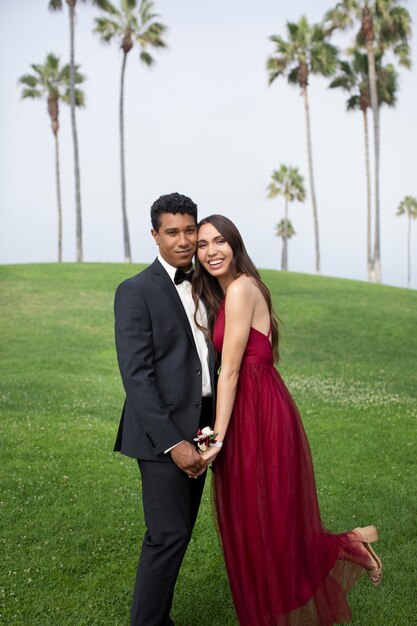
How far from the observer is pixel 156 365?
4.81m

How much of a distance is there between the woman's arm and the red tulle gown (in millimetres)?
162

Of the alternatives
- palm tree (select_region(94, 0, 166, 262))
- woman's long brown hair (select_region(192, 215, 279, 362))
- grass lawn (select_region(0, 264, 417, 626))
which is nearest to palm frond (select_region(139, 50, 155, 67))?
palm tree (select_region(94, 0, 166, 262))

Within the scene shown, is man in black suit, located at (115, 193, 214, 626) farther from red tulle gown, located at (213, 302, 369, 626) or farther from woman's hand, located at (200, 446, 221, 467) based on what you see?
red tulle gown, located at (213, 302, 369, 626)

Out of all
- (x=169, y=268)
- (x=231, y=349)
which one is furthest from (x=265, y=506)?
(x=169, y=268)

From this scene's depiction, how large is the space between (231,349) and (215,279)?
643 millimetres

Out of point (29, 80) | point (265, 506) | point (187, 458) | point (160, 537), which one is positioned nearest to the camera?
point (187, 458)

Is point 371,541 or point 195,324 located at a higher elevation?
point 195,324

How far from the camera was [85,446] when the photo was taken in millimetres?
11430

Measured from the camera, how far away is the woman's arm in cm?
484

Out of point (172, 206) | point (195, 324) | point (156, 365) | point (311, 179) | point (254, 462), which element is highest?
point (311, 179)

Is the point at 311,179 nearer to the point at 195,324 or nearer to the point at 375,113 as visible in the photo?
the point at 375,113

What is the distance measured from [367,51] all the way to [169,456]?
46.7 metres

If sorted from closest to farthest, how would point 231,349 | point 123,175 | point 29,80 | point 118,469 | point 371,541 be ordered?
point 231,349
point 371,541
point 118,469
point 123,175
point 29,80

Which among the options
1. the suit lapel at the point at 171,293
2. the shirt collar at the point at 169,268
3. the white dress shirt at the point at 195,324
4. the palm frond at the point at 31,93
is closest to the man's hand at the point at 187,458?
the white dress shirt at the point at 195,324
